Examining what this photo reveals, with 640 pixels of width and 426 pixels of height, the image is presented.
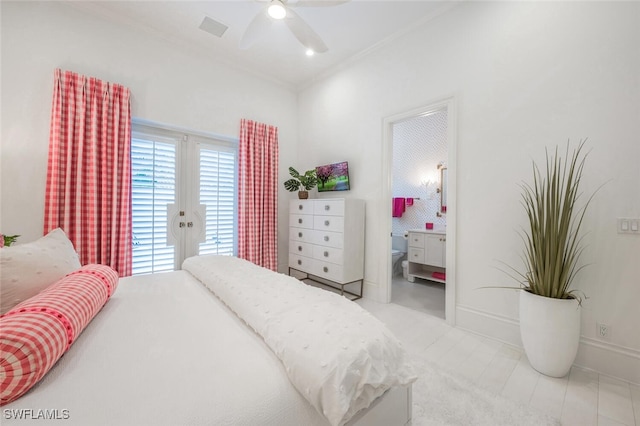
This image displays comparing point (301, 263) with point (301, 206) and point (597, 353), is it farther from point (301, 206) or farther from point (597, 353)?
point (597, 353)

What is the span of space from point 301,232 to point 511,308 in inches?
94.6

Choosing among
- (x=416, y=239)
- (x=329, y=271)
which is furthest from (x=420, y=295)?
(x=329, y=271)

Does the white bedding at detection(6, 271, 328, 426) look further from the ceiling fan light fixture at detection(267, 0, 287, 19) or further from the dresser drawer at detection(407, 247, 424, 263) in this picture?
the dresser drawer at detection(407, 247, 424, 263)

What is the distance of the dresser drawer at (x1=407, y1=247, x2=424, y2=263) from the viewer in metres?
3.96

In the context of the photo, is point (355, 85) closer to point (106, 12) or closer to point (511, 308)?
point (106, 12)

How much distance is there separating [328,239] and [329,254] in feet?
0.60

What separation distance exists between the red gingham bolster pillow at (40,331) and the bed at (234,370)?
0.05m

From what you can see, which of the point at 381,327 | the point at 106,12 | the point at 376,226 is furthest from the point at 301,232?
the point at 106,12

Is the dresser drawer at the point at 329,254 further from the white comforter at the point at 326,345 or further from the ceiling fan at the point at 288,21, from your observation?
the ceiling fan at the point at 288,21

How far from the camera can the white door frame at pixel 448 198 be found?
246cm

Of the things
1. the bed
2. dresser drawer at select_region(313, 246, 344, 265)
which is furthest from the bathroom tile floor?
the bed

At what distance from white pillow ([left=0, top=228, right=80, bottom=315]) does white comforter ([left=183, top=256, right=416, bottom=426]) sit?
80 cm

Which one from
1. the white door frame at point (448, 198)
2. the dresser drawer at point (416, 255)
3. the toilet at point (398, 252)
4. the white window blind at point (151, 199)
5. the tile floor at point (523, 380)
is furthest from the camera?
the toilet at point (398, 252)

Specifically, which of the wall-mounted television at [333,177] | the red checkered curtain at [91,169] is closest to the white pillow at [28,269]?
the red checkered curtain at [91,169]
